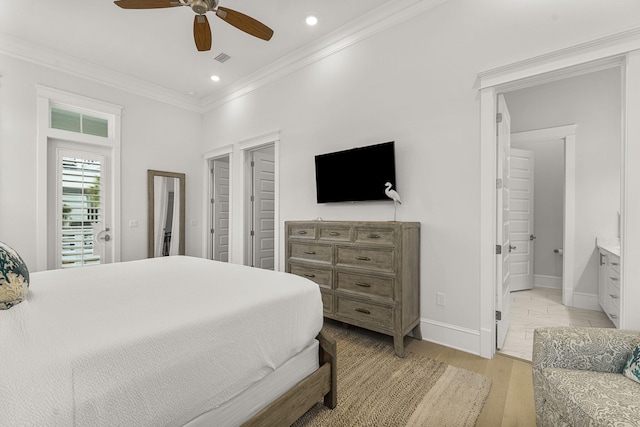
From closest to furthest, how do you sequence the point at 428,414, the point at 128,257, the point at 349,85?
the point at 428,414
the point at 349,85
the point at 128,257

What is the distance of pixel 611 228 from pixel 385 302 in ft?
10.4

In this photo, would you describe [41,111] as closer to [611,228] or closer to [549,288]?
[611,228]

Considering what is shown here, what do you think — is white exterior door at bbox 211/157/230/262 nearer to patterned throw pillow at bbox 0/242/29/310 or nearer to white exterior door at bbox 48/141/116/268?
white exterior door at bbox 48/141/116/268

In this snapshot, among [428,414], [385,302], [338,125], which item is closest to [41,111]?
[338,125]

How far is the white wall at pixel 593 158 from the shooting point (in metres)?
3.55

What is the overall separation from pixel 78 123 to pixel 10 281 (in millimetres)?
3712

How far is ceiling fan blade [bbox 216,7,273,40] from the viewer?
7.30 ft

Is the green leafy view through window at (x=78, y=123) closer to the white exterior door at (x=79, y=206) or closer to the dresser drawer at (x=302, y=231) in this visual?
the white exterior door at (x=79, y=206)

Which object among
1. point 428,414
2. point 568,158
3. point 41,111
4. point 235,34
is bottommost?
point 428,414

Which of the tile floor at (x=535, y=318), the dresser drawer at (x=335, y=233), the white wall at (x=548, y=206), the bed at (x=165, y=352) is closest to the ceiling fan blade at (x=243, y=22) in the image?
the dresser drawer at (x=335, y=233)

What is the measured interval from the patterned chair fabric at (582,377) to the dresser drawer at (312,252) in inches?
70.3

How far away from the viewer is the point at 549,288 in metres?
4.67

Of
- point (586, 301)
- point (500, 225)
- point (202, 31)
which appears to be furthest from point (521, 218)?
point (202, 31)

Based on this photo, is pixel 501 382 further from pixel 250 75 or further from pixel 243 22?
pixel 250 75
